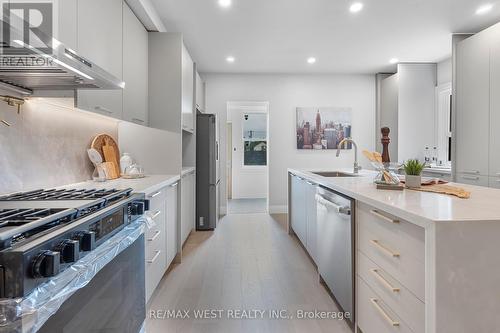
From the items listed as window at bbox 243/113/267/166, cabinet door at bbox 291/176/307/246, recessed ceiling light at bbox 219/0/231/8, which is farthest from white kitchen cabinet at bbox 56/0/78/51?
window at bbox 243/113/267/166

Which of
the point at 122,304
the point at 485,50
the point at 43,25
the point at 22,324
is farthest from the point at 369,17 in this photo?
the point at 22,324

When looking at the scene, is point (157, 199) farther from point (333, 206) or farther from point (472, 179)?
point (472, 179)

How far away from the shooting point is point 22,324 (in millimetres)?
733

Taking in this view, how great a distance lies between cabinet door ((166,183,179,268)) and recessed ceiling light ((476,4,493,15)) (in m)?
3.74

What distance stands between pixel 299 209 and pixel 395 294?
6.96ft

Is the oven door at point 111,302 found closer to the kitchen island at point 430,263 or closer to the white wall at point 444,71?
the kitchen island at point 430,263

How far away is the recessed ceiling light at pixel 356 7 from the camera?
308cm

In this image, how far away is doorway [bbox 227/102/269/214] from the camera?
768 cm

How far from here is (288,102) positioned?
5680 mm

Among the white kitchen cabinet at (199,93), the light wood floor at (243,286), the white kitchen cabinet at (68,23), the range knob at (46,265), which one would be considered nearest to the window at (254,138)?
the white kitchen cabinet at (199,93)

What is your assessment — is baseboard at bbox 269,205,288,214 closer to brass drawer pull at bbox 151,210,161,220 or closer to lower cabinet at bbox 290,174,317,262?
lower cabinet at bbox 290,174,317,262

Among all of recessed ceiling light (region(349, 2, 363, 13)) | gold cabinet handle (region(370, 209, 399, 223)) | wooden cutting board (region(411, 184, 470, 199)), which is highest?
recessed ceiling light (region(349, 2, 363, 13))

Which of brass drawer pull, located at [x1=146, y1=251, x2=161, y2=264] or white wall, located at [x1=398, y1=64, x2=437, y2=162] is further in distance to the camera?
white wall, located at [x1=398, y1=64, x2=437, y2=162]

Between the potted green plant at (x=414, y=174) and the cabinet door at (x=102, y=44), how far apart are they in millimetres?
1958
